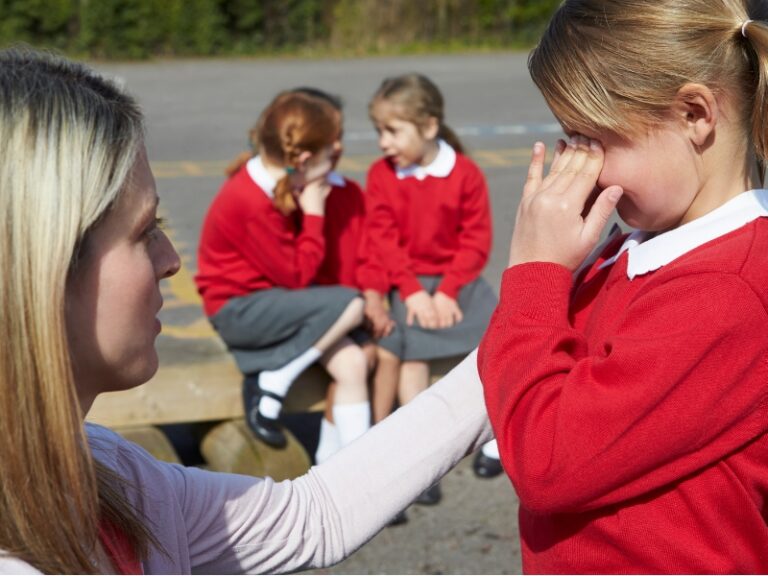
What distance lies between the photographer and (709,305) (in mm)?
1755

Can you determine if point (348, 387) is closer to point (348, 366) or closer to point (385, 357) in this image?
point (348, 366)

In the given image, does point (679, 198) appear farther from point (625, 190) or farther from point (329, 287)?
point (329, 287)

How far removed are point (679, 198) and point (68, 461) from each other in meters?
1.03

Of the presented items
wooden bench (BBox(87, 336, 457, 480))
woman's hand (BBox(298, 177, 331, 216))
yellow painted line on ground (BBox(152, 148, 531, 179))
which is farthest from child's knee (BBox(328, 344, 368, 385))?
yellow painted line on ground (BBox(152, 148, 531, 179))

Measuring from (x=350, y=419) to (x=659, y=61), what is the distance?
113 inches

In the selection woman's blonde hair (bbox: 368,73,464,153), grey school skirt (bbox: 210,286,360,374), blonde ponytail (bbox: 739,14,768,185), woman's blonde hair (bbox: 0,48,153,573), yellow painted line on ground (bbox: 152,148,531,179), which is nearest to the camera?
Answer: woman's blonde hair (bbox: 0,48,153,573)

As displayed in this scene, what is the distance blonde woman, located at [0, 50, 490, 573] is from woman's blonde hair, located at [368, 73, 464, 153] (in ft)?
10.8

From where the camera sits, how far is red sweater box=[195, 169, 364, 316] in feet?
15.4

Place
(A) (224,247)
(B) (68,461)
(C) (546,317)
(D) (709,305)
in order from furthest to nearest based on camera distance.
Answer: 1. (A) (224,247)
2. (C) (546,317)
3. (D) (709,305)
4. (B) (68,461)

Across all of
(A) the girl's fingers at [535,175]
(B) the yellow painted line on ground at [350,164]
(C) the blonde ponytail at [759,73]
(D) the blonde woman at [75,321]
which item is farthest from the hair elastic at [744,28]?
(B) the yellow painted line on ground at [350,164]

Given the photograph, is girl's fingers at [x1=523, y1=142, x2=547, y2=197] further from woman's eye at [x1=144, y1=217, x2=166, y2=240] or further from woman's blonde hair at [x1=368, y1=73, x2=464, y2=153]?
woman's blonde hair at [x1=368, y1=73, x2=464, y2=153]

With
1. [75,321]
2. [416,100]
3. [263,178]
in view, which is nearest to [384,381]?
[263,178]

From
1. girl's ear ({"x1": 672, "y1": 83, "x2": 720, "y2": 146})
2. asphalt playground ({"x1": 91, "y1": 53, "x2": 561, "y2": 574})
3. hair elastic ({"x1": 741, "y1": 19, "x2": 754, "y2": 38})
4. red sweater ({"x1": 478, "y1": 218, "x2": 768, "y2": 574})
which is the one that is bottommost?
asphalt playground ({"x1": 91, "y1": 53, "x2": 561, "y2": 574})

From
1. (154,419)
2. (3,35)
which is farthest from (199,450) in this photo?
(3,35)
